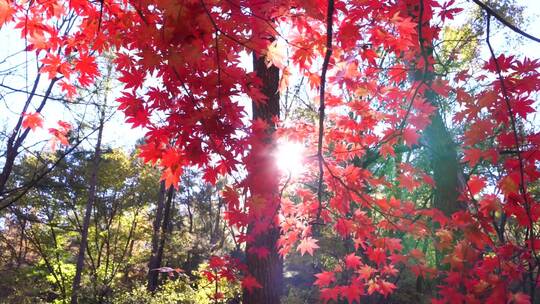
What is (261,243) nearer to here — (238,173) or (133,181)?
(238,173)

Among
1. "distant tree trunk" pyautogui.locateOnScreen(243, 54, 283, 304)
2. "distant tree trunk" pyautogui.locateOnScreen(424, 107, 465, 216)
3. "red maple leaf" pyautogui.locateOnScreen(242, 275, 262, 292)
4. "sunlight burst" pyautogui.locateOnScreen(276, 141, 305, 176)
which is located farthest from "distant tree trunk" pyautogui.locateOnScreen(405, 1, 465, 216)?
"red maple leaf" pyautogui.locateOnScreen(242, 275, 262, 292)

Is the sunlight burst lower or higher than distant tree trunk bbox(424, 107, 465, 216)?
lower

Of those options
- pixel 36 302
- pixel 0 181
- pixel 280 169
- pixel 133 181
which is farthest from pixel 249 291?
pixel 133 181

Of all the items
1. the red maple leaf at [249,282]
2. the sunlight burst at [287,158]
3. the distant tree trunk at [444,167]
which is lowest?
the red maple leaf at [249,282]

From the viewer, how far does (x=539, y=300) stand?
11266mm

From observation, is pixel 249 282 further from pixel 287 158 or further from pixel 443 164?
pixel 443 164

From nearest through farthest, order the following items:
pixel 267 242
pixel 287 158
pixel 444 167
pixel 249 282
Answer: pixel 287 158
pixel 249 282
pixel 267 242
pixel 444 167

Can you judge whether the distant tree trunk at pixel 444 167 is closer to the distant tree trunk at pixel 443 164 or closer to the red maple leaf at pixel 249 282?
the distant tree trunk at pixel 443 164

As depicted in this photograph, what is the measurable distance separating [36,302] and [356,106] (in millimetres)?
14088

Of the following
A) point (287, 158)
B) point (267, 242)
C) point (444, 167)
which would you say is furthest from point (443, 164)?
point (287, 158)

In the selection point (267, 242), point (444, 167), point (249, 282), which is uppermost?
point (444, 167)

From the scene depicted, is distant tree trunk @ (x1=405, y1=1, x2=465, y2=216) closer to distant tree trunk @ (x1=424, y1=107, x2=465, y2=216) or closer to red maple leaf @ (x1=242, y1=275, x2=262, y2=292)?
distant tree trunk @ (x1=424, y1=107, x2=465, y2=216)

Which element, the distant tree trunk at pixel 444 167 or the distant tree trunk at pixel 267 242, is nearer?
the distant tree trunk at pixel 267 242

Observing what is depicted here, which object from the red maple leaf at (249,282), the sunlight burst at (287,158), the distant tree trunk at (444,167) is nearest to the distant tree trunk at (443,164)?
the distant tree trunk at (444,167)
